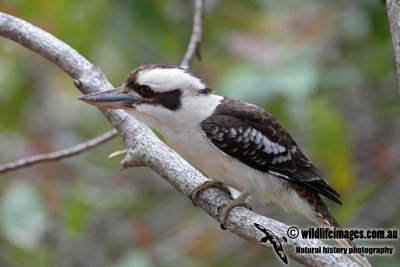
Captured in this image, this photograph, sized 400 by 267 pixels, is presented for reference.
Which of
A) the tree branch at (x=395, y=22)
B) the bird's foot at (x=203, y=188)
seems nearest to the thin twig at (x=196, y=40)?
the bird's foot at (x=203, y=188)

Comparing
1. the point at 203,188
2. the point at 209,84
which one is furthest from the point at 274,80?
the point at 209,84

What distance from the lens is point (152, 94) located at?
3.09 m

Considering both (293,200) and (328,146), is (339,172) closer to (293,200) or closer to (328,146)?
(328,146)

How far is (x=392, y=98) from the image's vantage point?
A: 5164 millimetres

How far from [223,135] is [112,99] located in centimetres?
56

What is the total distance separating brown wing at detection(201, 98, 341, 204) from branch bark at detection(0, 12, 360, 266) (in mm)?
214

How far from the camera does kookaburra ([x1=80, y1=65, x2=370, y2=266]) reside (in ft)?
10.1

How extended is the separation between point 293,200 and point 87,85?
3.95 ft

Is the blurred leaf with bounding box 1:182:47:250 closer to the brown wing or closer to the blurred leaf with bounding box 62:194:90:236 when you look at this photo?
the blurred leaf with bounding box 62:194:90:236

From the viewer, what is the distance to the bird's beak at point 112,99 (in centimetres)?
296

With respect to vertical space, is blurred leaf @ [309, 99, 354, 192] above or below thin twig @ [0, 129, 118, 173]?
above

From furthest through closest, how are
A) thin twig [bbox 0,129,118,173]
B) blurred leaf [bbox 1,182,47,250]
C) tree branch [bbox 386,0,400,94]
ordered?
blurred leaf [bbox 1,182,47,250] < thin twig [bbox 0,129,118,173] < tree branch [bbox 386,0,400,94]

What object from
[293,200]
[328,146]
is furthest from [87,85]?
[328,146]

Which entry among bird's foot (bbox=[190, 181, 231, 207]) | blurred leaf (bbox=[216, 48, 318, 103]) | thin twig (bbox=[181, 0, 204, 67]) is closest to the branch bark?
bird's foot (bbox=[190, 181, 231, 207])
